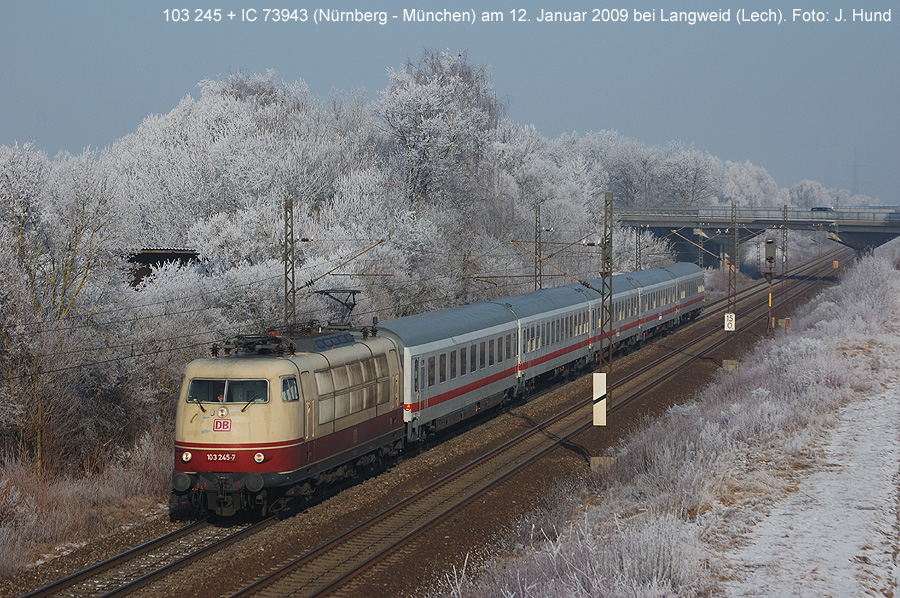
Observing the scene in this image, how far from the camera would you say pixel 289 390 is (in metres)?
A: 15.9

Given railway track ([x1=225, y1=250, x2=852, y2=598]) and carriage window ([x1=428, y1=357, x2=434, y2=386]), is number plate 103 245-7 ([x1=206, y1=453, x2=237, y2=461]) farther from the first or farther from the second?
carriage window ([x1=428, y1=357, x2=434, y2=386])

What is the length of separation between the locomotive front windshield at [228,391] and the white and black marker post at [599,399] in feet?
27.7

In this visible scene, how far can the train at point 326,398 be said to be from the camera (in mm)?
15633

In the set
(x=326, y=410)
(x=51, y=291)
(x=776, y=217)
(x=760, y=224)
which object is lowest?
(x=326, y=410)

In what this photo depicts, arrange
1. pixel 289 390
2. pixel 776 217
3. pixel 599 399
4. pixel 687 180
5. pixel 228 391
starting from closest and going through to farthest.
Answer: pixel 228 391
pixel 289 390
pixel 599 399
pixel 776 217
pixel 687 180

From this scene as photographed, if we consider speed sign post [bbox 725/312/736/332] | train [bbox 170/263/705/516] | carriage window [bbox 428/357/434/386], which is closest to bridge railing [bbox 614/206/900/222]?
speed sign post [bbox 725/312/736/332]

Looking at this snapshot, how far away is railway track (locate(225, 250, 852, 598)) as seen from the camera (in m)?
13.2

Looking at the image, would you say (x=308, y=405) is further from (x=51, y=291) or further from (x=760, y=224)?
(x=760, y=224)

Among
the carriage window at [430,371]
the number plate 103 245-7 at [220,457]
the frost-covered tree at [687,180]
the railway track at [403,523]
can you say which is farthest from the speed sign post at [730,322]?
the frost-covered tree at [687,180]

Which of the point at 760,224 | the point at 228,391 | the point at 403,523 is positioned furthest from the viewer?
the point at 760,224

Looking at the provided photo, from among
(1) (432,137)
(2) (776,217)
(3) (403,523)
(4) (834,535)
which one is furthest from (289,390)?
(2) (776,217)

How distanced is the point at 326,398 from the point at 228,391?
1975mm

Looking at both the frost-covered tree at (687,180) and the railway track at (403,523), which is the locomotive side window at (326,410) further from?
the frost-covered tree at (687,180)

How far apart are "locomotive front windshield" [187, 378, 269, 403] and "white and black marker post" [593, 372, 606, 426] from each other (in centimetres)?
843
